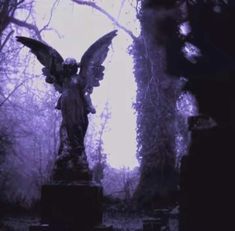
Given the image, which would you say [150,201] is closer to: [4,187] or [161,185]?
[161,185]

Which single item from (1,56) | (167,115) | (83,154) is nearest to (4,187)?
(1,56)

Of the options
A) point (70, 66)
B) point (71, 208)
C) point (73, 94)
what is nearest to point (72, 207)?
point (71, 208)

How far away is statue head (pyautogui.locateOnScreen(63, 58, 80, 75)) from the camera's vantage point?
26.0ft

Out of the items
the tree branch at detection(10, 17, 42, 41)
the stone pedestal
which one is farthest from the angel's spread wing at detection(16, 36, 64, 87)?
the tree branch at detection(10, 17, 42, 41)

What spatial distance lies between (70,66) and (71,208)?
274 cm

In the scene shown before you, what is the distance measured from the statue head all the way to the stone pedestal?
7.37 feet

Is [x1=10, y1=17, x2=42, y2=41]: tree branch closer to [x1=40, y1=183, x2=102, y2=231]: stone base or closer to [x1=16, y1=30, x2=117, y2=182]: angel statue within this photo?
[x1=16, y1=30, x2=117, y2=182]: angel statue

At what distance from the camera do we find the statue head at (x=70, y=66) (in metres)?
7.94

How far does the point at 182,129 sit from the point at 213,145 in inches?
499

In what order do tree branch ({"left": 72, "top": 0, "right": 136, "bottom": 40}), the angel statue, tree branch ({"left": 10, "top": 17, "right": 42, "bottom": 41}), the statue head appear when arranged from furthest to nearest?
tree branch ({"left": 10, "top": 17, "right": 42, "bottom": 41}) → tree branch ({"left": 72, "top": 0, "right": 136, "bottom": 40}) → the statue head → the angel statue

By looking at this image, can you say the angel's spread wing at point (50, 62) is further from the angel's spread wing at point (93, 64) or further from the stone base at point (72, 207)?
the stone base at point (72, 207)

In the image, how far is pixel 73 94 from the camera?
7.83 m

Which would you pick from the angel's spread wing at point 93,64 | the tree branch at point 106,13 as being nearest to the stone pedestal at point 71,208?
the angel's spread wing at point 93,64

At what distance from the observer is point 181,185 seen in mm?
3254
